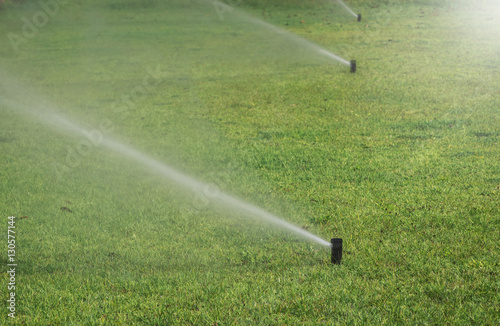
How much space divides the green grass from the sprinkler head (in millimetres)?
75

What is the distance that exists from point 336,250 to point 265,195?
1.93 m

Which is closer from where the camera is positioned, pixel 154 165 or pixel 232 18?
pixel 154 165

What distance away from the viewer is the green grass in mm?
4098

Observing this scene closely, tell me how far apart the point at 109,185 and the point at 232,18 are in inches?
853

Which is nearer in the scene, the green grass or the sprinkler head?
the green grass

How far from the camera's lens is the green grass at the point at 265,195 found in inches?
161

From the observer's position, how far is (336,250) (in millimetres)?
4523

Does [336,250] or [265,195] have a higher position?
[336,250]

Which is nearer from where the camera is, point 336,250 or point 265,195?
point 336,250

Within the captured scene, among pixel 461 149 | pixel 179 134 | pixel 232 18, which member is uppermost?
pixel 461 149

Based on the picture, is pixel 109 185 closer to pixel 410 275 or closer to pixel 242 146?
pixel 242 146

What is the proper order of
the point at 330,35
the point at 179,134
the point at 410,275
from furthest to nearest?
the point at 330,35, the point at 179,134, the point at 410,275

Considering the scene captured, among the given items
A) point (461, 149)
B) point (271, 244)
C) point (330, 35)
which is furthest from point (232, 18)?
point (271, 244)

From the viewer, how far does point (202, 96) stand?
12.1m
